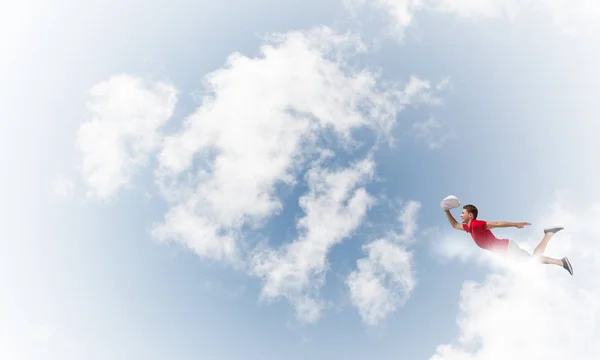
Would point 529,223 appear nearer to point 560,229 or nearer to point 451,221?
point 560,229

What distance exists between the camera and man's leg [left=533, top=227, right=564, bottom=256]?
1548 centimetres

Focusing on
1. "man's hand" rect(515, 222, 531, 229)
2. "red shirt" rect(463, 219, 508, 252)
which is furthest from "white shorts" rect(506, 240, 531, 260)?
"man's hand" rect(515, 222, 531, 229)

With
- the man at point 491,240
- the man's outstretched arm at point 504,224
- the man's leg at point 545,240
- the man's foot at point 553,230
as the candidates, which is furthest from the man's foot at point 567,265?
the man's outstretched arm at point 504,224

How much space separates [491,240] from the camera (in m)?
16.8

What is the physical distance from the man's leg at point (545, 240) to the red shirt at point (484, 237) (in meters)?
1.18

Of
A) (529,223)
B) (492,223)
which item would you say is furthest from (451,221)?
(529,223)

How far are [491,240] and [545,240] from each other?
2.06 m

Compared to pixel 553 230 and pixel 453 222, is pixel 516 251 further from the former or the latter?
pixel 453 222

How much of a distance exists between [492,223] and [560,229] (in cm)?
260

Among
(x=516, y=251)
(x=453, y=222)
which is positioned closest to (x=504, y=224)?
(x=453, y=222)

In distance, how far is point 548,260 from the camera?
16594 mm

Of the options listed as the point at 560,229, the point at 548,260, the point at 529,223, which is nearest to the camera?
the point at 529,223

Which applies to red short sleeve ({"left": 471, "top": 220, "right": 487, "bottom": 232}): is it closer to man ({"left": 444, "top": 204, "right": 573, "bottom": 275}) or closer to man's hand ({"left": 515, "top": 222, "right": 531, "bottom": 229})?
man ({"left": 444, "top": 204, "right": 573, "bottom": 275})

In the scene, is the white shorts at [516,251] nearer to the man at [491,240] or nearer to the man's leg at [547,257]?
the man at [491,240]
